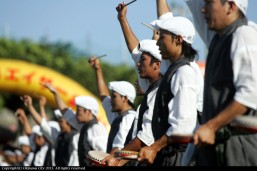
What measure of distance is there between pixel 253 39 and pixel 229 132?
536 millimetres

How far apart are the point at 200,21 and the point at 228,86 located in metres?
1.11

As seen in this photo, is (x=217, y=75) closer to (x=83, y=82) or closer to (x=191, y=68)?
(x=191, y=68)

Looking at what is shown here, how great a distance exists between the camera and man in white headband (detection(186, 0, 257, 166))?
4.42 meters

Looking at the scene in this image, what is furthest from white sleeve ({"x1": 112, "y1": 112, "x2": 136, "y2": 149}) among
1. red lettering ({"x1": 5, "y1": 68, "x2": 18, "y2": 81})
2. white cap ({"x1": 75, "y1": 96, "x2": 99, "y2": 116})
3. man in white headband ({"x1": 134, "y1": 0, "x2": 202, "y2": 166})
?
red lettering ({"x1": 5, "y1": 68, "x2": 18, "y2": 81})

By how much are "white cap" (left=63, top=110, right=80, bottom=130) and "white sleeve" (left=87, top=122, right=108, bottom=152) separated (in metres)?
1.12

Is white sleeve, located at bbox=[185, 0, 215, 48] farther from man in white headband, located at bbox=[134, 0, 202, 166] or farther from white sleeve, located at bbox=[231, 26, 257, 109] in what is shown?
white sleeve, located at bbox=[231, 26, 257, 109]

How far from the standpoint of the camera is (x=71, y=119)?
37.0 ft

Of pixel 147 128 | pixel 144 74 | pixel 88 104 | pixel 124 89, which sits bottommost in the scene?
pixel 88 104

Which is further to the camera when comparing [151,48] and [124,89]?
[124,89]

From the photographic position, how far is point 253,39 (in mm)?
4551

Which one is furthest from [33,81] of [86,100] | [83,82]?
[83,82]

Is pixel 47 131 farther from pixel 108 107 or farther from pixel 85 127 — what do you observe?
pixel 108 107

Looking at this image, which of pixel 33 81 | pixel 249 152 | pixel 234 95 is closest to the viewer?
pixel 234 95

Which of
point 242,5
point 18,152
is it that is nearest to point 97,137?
point 242,5
